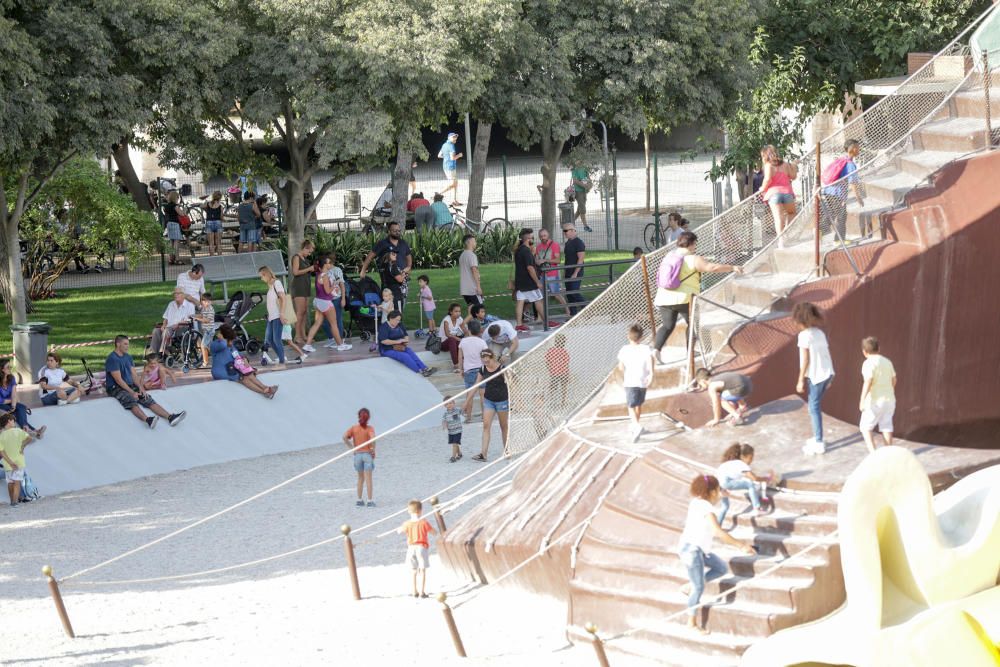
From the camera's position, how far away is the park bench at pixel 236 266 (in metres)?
24.1

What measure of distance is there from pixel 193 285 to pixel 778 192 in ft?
30.4

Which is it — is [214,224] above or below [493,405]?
above

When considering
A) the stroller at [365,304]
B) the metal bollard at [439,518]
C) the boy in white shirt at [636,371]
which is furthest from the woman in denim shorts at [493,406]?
the boy in white shirt at [636,371]

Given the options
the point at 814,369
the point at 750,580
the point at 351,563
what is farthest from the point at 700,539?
the point at 351,563

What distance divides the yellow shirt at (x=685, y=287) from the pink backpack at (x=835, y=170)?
2.97 metres

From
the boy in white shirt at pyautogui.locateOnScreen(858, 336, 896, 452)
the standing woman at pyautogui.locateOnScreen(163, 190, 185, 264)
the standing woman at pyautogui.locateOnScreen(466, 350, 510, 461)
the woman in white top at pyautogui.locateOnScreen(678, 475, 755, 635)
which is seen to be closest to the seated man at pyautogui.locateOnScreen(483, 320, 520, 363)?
the standing woman at pyautogui.locateOnScreen(466, 350, 510, 461)

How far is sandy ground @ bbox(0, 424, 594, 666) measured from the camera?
13602 millimetres

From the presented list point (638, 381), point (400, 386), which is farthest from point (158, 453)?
point (638, 381)

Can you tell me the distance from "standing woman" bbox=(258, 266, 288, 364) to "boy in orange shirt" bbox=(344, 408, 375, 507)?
422cm

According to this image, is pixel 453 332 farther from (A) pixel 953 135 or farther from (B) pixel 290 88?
(A) pixel 953 135

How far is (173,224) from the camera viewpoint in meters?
29.9

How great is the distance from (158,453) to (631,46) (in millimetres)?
11566

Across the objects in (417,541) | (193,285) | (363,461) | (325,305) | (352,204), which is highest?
(352,204)

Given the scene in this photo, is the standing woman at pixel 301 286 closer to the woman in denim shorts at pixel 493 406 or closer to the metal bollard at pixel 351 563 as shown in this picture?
the woman in denim shorts at pixel 493 406
